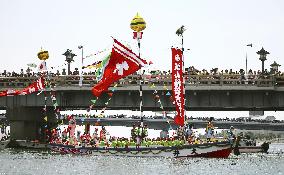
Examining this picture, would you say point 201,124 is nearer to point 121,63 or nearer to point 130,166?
point 121,63

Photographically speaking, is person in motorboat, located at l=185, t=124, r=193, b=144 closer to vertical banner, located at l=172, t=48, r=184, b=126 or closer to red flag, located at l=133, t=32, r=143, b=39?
vertical banner, located at l=172, t=48, r=184, b=126

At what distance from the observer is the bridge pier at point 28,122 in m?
80.5

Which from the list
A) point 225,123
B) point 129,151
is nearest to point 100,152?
point 129,151

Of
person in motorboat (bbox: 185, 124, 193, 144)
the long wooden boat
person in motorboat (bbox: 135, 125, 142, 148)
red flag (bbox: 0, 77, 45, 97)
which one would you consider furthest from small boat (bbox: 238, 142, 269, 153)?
red flag (bbox: 0, 77, 45, 97)

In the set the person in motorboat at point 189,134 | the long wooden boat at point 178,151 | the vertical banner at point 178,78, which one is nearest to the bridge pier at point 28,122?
the long wooden boat at point 178,151

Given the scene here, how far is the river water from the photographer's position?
47.6m

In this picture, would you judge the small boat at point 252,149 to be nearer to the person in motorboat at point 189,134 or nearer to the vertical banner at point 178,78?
the person in motorboat at point 189,134

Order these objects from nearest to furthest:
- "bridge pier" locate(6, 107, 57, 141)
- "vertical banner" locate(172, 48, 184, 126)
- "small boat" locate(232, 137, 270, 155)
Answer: "vertical banner" locate(172, 48, 184, 126)
"small boat" locate(232, 137, 270, 155)
"bridge pier" locate(6, 107, 57, 141)

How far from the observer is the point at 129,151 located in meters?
58.8

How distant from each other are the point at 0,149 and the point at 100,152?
72.6 feet

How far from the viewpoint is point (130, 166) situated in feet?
169

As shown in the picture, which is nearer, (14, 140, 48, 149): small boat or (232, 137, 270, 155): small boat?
(232, 137, 270, 155): small boat

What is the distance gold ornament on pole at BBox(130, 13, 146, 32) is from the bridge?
12863 mm

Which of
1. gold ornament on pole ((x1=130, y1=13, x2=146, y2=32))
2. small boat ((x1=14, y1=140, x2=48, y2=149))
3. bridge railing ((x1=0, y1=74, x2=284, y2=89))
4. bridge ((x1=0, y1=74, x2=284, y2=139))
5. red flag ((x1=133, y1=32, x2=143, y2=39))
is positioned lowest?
small boat ((x1=14, y1=140, x2=48, y2=149))
